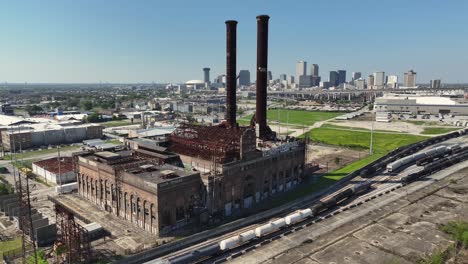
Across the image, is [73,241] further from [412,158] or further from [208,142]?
[412,158]

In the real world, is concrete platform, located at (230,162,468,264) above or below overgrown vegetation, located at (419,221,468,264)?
below

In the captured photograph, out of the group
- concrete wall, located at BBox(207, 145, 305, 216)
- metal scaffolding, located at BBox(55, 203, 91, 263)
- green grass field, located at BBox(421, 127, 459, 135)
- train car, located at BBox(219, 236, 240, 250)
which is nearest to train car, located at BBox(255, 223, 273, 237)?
train car, located at BBox(219, 236, 240, 250)

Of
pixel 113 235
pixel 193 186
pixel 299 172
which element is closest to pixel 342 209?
pixel 299 172

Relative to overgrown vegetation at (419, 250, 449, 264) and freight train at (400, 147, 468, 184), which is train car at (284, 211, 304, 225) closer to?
overgrown vegetation at (419, 250, 449, 264)

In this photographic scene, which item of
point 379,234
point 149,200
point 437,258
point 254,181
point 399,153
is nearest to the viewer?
point 437,258

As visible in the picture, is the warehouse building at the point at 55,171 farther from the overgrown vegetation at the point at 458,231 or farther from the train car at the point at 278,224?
the overgrown vegetation at the point at 458,231

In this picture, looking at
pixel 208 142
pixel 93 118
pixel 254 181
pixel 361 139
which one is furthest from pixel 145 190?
pixel 93 118
